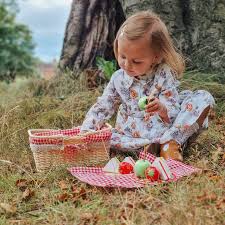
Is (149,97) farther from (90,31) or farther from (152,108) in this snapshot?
(90,31)

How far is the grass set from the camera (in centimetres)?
256

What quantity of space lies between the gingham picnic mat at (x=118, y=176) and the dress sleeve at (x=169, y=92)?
396mm

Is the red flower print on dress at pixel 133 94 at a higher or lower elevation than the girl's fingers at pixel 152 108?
lower

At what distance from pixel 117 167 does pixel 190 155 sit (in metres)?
0.60

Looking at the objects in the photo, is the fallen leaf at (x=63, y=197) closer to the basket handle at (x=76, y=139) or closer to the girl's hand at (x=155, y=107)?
the basket handle at (x=76, y=139)

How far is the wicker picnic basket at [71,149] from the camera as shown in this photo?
3.67 metres

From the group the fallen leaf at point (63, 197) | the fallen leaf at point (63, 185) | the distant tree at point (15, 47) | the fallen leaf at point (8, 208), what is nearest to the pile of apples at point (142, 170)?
the fallen leaf at point (63, 185)

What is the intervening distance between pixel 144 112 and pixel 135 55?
45cm

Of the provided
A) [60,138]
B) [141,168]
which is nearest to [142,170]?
[141,168]

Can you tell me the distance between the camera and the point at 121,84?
159 inches

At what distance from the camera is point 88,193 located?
122 inches

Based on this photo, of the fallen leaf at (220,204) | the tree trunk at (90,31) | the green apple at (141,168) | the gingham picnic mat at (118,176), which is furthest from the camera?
the tree trunk at (90,31)

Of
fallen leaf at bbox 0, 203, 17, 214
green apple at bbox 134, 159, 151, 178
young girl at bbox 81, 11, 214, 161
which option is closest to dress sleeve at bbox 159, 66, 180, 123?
young girl at bbox 81, 11, 214, 161

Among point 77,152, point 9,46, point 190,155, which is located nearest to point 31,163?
point 77,152
